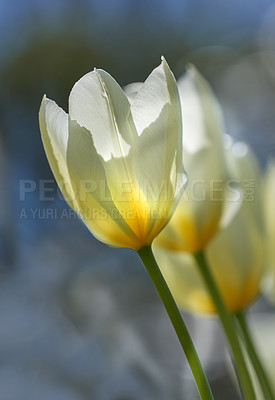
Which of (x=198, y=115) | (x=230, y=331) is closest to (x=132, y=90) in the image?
(x=198, y=115)

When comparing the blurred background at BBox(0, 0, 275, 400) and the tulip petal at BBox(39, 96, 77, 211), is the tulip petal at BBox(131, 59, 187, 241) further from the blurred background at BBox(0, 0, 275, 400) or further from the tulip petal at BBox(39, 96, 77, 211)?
the blurred background at BBox(0, 0, 275, 400)

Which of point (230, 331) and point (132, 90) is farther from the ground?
point (132, 90)

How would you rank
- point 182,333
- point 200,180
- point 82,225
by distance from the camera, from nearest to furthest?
point 182,333 → point 200,180 → point 82,225

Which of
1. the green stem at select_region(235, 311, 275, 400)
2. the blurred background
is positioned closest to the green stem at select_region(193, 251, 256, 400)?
the green stem at select_region(235, 311, 275, 400)

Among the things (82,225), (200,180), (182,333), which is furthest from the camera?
(82,225)

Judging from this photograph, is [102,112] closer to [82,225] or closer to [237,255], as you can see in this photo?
[237,255]

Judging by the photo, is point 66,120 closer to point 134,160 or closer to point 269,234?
point 134,160
